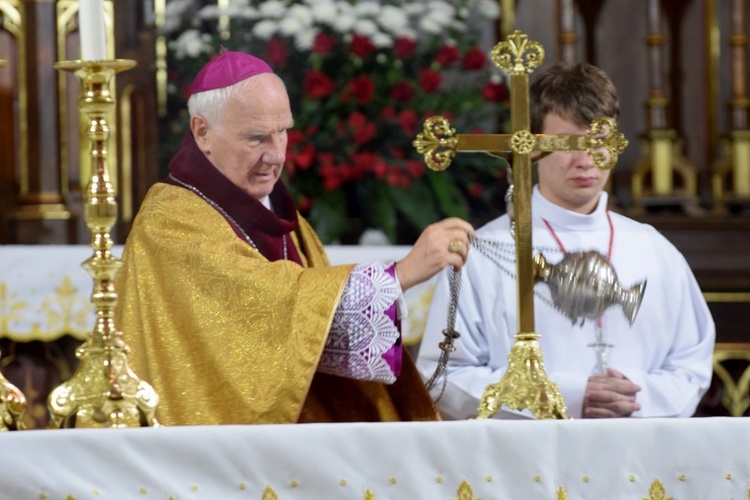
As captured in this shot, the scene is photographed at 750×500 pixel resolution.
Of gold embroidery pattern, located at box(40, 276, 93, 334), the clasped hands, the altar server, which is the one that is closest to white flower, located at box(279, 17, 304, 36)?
gold embroidery pattern, located at box(40, 276, 93, 334)

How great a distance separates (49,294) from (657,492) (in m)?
2.77

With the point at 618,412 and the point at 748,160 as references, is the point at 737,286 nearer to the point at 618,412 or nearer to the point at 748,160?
the point at 748,160

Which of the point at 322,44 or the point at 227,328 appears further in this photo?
the point at 322,44

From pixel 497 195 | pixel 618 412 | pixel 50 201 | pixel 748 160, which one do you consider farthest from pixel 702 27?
pixel 618 412

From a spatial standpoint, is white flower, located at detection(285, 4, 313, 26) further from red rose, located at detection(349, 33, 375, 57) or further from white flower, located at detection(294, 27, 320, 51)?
red rose, located at detection(349, 33, 375, 57)

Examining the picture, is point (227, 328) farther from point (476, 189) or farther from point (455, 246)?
point (476, 189)

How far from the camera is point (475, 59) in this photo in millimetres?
5512

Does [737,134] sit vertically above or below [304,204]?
above

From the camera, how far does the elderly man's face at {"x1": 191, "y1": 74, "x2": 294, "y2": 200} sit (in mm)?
3146

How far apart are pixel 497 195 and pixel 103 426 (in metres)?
3.31

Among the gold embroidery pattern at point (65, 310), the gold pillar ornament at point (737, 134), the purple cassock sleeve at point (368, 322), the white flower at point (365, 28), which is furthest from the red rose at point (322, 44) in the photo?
the purple cassock sleeve at point (368, 322)

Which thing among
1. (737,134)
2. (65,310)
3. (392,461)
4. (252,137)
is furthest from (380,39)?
(392,461)

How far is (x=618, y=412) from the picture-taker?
326cm

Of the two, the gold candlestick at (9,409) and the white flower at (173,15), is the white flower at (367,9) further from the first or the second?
the gold candlestick at (9,409)
